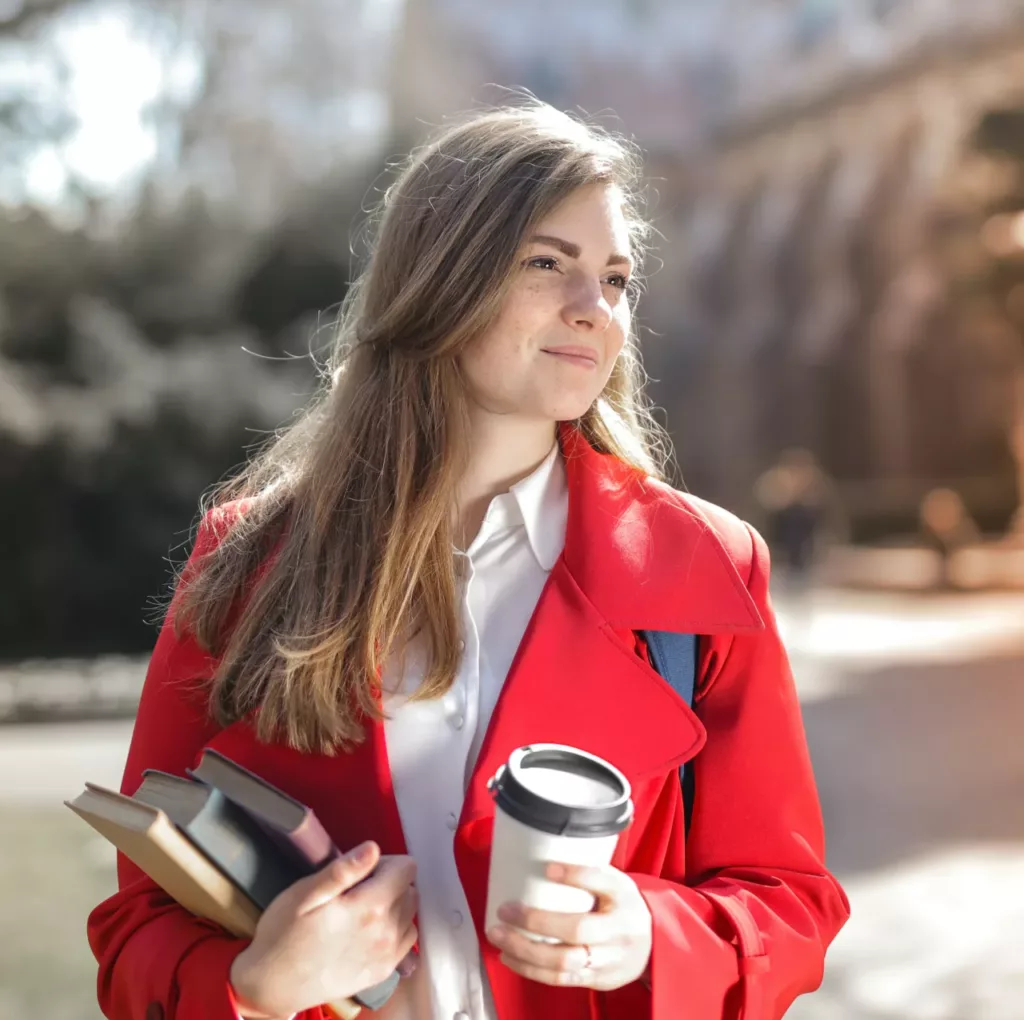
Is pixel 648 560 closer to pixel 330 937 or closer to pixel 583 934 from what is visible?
pixel 583 934

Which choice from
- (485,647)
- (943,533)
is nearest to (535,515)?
(485,647)

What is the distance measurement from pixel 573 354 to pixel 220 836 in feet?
2.77

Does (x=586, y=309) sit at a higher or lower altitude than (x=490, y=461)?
higher

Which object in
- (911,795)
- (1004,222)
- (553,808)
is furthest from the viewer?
(1004,222)

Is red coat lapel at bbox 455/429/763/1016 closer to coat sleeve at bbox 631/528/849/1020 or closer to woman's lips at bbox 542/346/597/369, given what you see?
coat sleeve at bbox 631/528/849/1020

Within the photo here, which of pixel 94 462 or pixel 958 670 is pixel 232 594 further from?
pixel 94 462

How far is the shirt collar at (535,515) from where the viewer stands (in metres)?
1.99

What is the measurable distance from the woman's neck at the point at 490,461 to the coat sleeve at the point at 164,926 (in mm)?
442

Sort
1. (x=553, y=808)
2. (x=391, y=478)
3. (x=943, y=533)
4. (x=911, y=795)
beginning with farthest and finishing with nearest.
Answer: (x=943, y=533), (x=911, y=795), (x=391, y=478), (x=553, y=808)

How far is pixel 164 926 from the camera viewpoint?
1.77 metres

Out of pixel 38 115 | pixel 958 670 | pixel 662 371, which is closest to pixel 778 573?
pixel 958 670

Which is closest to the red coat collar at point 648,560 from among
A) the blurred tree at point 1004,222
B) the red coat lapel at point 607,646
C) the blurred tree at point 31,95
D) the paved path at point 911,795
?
the red coat lapel at point 607,646

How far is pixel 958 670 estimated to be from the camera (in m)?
13.5

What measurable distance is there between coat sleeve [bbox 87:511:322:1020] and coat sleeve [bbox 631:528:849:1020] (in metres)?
0.55
